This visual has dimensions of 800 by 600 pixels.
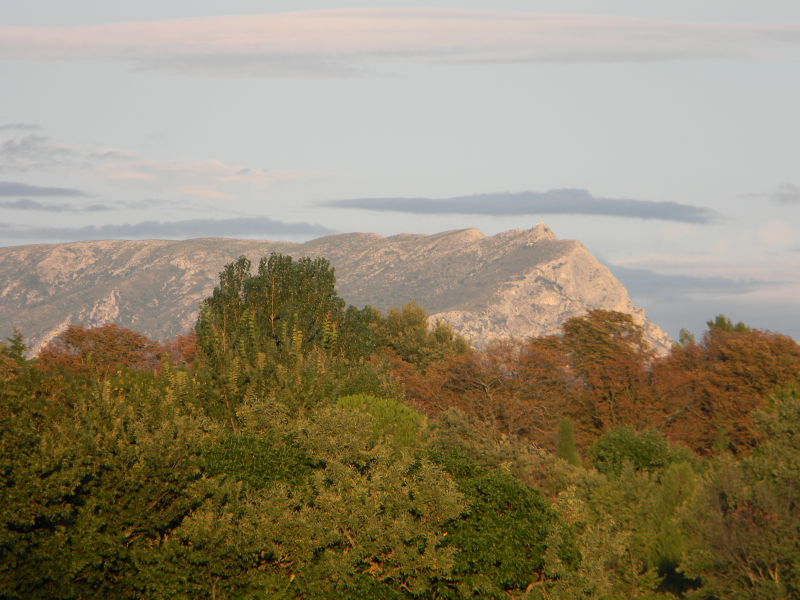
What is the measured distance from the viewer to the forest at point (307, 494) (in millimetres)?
20500

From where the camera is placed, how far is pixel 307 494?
22.9 meters

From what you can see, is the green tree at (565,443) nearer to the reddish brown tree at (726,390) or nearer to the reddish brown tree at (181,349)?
the reddish brown tree at (726,390)

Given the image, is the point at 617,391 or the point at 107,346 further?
the point at 107,346

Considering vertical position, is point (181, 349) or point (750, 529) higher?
point (750, 529)

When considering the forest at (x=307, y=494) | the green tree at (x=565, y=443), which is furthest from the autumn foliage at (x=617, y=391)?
the forest at (x=307, y=494)

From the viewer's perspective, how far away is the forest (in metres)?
20.5

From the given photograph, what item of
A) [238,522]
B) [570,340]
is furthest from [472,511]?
[570,340]

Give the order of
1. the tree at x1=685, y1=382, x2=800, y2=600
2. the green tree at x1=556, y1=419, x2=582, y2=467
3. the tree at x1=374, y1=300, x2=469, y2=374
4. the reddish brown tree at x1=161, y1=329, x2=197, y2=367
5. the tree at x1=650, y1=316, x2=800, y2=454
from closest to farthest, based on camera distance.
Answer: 1. the tree at x1=685, y1=382, x2=800, y2=600
2. the green tree at x1=556, y1=419, x2=582, y2=467
3. the tree at x1=650, y1=316, x2=800, y2=454
4. the reddish brown tree at x1=161, y1=329, x2=197, y2=367
5. the tree at x1=374, y1=300, x2=469, y2=374

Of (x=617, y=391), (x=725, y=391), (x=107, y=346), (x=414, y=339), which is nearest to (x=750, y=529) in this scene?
(x=617, y=391)

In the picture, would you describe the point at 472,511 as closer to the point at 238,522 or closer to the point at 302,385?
the point at 238,522

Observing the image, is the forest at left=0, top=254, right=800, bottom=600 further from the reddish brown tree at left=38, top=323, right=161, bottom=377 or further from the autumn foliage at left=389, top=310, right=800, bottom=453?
the reddish brown tree at left=38, top=323, right=161, bottom=377

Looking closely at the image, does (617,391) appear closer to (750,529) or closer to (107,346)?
(750,529)

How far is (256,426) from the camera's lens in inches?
1085

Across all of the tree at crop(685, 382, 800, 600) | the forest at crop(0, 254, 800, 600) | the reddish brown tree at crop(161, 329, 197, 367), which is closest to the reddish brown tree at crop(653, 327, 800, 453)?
the forest at crop(0, 254, 800, 600)
